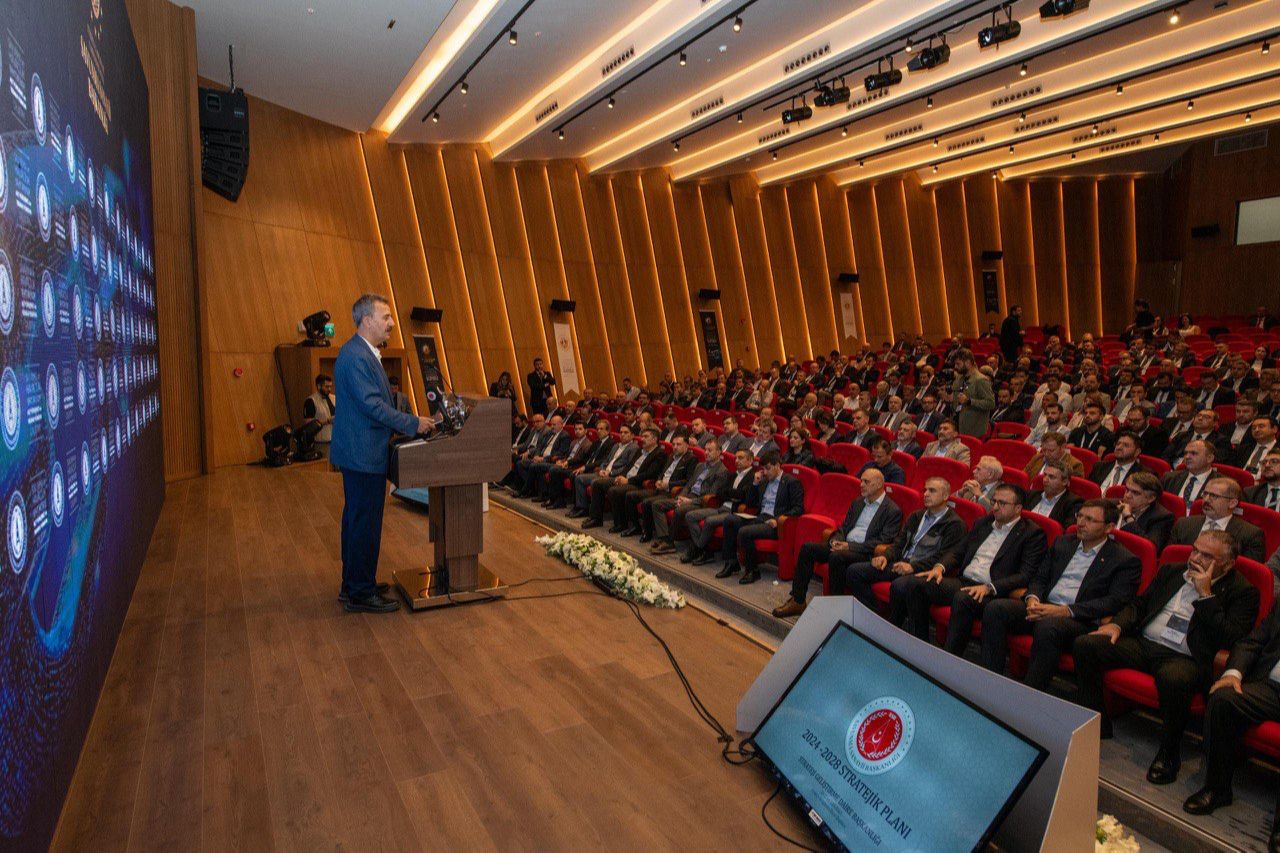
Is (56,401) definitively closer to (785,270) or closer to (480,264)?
(480,264)

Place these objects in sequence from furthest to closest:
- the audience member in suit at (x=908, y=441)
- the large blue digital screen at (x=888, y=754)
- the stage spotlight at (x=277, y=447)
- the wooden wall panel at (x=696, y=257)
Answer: the wooden wall panel at (x=696, y=257) < the stage spotlight at (x=277, y=447) < the audience member in suit at (x=908, y=441) < the large blue digital screen at (x=888, y=754)

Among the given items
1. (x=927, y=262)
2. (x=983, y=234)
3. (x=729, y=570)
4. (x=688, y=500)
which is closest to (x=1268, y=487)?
(x=729, y=570)

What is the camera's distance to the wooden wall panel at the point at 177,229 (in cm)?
773

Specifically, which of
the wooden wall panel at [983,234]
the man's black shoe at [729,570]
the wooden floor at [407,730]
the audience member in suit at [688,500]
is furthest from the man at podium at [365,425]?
the wooden wall panel at [983,234]

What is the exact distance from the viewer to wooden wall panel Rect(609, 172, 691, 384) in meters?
14.6

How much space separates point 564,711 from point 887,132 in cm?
1285

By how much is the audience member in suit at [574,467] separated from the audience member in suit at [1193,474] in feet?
14.3

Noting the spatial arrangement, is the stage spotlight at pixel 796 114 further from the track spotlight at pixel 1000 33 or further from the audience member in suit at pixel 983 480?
the audience member in suit at pixel 983 480

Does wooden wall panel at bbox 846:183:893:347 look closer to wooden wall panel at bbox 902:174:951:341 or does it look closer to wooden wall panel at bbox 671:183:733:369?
wooden wall panel at bbox 902:174:951:341

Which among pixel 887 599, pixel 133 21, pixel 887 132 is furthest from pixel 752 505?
pixel 887 132

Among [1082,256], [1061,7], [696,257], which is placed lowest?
[1082,256]

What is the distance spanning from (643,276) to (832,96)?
5917 millimetres

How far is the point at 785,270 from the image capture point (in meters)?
16.5

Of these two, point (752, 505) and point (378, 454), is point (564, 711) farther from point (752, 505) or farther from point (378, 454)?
point (752, 505)
